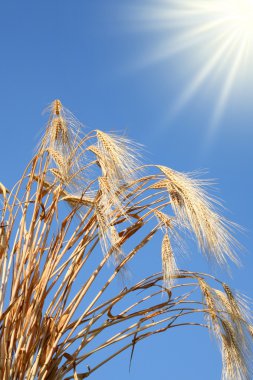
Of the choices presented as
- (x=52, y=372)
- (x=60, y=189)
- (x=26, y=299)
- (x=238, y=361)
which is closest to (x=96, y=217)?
(x=60, y=189)

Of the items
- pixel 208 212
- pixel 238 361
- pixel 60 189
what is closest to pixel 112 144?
pixel 60 189

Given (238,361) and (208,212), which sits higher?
(208,212)

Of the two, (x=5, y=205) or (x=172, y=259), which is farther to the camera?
(x=5, y=205)

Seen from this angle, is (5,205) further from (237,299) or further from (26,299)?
(237,299)

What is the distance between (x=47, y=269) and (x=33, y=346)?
27cm

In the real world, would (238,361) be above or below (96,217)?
below

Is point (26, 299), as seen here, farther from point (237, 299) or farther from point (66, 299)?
point (237, 299)

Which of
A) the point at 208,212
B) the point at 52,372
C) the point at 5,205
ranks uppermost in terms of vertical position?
the point at 5,205

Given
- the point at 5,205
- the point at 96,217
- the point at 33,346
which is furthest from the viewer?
the point at 5,205

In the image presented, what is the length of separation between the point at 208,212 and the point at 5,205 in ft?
2.58

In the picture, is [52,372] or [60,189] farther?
[60,189]

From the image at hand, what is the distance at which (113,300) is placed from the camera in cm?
218

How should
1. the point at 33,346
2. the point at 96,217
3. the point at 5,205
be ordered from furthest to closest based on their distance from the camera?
the point at 5,205
the point at 96,217
the point at 33,346

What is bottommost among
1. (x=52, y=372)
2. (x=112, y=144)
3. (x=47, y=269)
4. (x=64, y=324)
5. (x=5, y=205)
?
(x=52, y=372)
